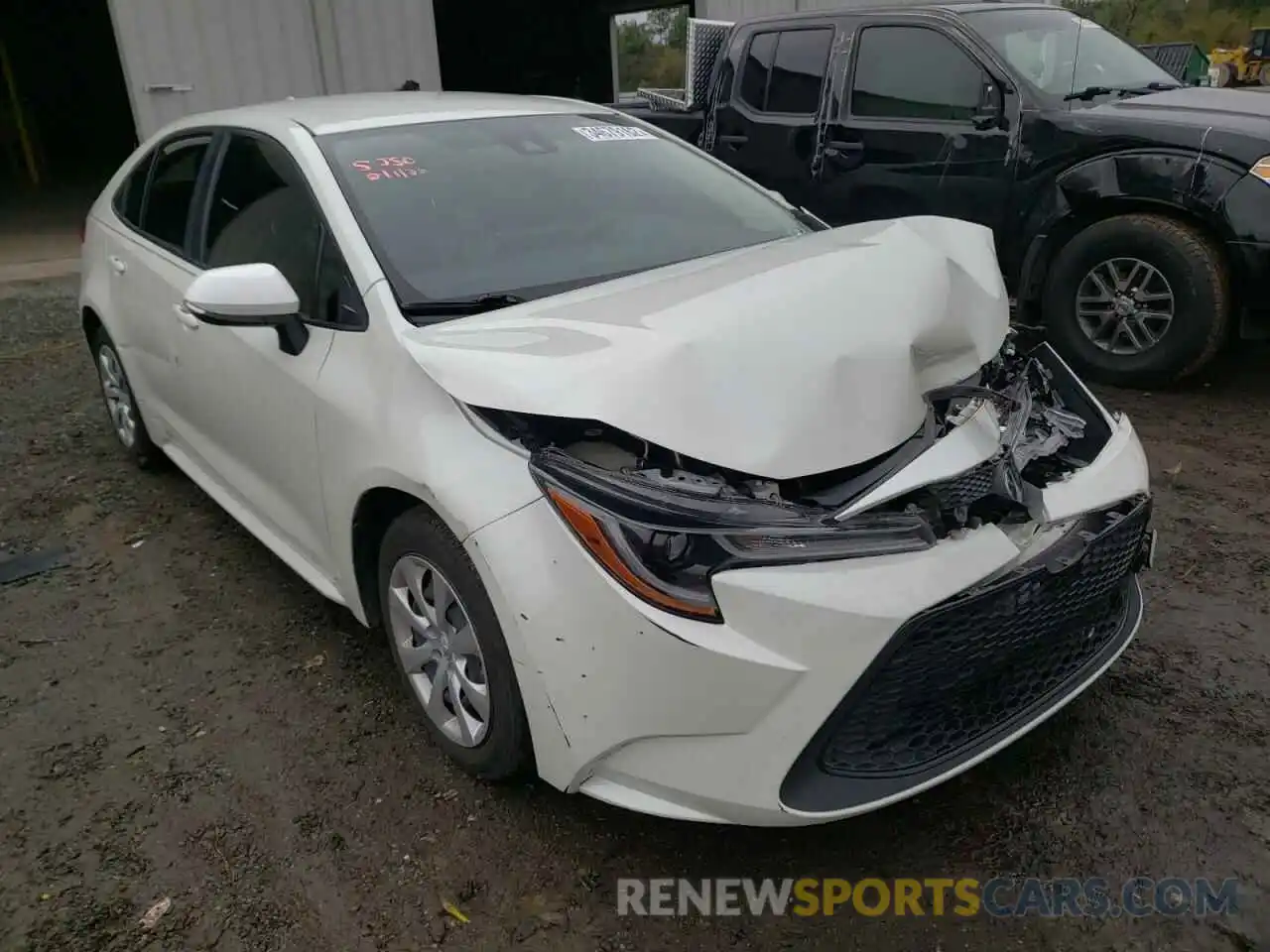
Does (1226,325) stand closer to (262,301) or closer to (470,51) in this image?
(262,301)

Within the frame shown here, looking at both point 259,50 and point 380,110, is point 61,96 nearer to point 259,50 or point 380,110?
point 259,50

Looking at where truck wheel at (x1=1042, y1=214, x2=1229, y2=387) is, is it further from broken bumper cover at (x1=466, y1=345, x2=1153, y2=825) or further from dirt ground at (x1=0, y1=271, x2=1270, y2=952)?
broken bumper cover at (x1=466, y1=345, x2=1153, y2=825)

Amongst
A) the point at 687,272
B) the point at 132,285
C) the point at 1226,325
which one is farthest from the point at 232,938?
the point at 1226,325

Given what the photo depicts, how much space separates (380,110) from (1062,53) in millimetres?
3951

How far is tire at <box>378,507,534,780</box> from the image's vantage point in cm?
215

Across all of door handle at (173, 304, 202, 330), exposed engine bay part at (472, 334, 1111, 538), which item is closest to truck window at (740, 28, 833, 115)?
door handle at (173, 304, 202, 330)

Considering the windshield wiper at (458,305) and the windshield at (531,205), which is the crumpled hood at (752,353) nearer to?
the windshield wiper at (458,305)

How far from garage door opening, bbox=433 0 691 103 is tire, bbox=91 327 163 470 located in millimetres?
15726

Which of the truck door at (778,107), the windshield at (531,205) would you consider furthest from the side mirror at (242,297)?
the truck door at (778,107)

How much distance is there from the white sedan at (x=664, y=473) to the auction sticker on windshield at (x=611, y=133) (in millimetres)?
308

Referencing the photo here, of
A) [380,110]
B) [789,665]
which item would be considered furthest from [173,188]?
[789,665]

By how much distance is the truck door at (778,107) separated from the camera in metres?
5.80

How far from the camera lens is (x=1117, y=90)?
17.1 feet

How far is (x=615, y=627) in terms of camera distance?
1873mm
